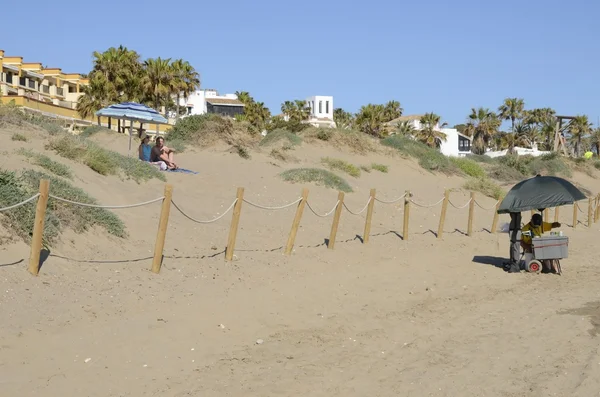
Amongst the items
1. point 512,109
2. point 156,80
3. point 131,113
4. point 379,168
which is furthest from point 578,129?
point 131,113

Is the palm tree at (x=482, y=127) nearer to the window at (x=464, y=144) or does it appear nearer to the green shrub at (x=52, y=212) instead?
the window at (x=464, y=144)

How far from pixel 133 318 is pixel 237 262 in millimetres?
Result: 3784

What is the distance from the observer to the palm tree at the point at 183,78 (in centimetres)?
5348

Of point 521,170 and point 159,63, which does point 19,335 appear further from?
point 159,63

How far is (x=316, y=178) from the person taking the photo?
21.9m

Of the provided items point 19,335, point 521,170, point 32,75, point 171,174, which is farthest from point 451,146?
point 19,335

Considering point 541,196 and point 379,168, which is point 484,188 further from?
point 541,196

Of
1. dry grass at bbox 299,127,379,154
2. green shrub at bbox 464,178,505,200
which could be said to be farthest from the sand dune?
dry grass at bbox 299,127,379,154

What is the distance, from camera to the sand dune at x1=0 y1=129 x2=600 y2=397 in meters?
7.06

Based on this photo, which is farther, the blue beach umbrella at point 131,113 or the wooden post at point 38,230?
the blue beach umbrella at point 131,113

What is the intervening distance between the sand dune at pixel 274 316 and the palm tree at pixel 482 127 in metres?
63.9

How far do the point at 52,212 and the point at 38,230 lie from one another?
2356 millimetres

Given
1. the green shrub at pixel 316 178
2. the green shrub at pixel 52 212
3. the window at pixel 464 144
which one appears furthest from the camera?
the window at pixel 464 144

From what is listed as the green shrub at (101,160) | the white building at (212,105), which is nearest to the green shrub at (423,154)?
the green shrub at (101,160)
